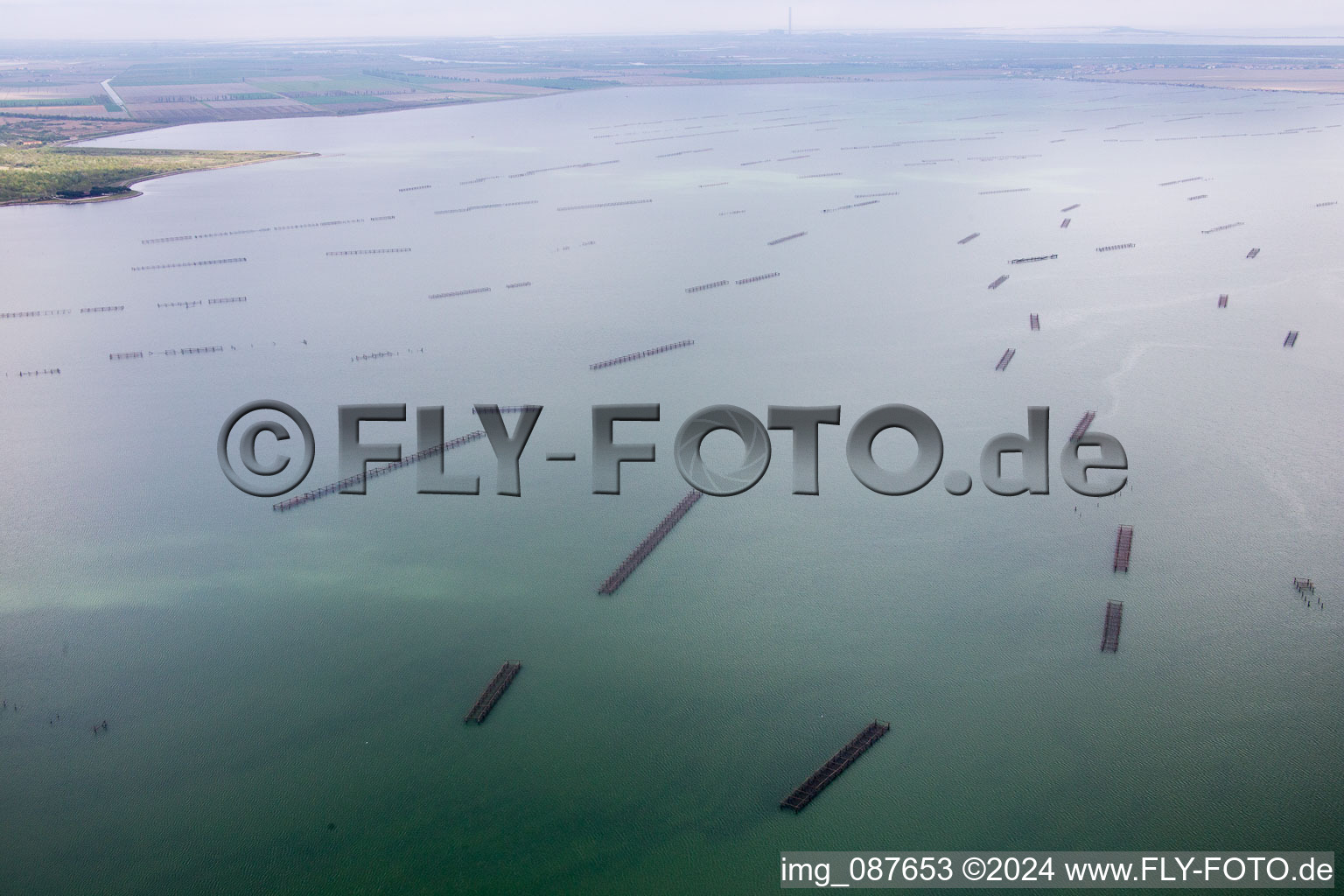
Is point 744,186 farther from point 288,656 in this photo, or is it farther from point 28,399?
point 288,656

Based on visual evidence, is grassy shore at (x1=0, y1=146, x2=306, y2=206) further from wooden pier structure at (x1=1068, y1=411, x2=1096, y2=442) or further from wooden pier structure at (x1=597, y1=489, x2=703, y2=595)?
wooden pier structure at (x1=1068, y1=411, x2=1096, y2=442)

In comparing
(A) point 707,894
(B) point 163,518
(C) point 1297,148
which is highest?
(C) point 1297,148

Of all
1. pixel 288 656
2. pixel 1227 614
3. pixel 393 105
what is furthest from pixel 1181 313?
pixel 393 105

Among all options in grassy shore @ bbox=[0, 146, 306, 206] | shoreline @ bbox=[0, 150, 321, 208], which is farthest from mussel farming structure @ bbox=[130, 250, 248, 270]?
grassy shore @ bbox=[0, 146, 306, 206]

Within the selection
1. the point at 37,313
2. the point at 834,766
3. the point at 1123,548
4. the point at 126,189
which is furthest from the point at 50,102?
the point at 834,766

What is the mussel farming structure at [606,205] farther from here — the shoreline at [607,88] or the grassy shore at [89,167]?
the grassy shore at [89,167]
